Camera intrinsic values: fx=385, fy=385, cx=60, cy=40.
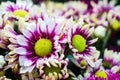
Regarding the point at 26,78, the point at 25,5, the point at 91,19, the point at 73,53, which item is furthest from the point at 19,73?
the point at 91,19

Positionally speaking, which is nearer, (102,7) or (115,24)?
(115,24)

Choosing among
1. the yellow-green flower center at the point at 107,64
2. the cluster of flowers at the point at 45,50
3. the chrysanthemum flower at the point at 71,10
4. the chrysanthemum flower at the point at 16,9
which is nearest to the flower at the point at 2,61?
the cluster of flowers at the point at 45,50

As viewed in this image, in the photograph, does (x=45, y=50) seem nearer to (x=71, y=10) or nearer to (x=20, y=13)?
(x=20, y=13)

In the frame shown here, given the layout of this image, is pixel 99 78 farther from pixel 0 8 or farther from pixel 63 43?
pixel 0 8

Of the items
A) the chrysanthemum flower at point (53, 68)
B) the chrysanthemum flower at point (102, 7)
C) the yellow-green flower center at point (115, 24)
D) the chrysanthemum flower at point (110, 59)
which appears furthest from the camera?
the chrysanthemum flower at point (102, 7)

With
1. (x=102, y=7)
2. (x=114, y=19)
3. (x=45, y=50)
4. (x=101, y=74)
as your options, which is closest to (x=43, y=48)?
(x=45, y=50)

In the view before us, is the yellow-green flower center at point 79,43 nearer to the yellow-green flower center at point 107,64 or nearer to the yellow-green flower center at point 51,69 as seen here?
the yellow-green flower center at point 51,69
